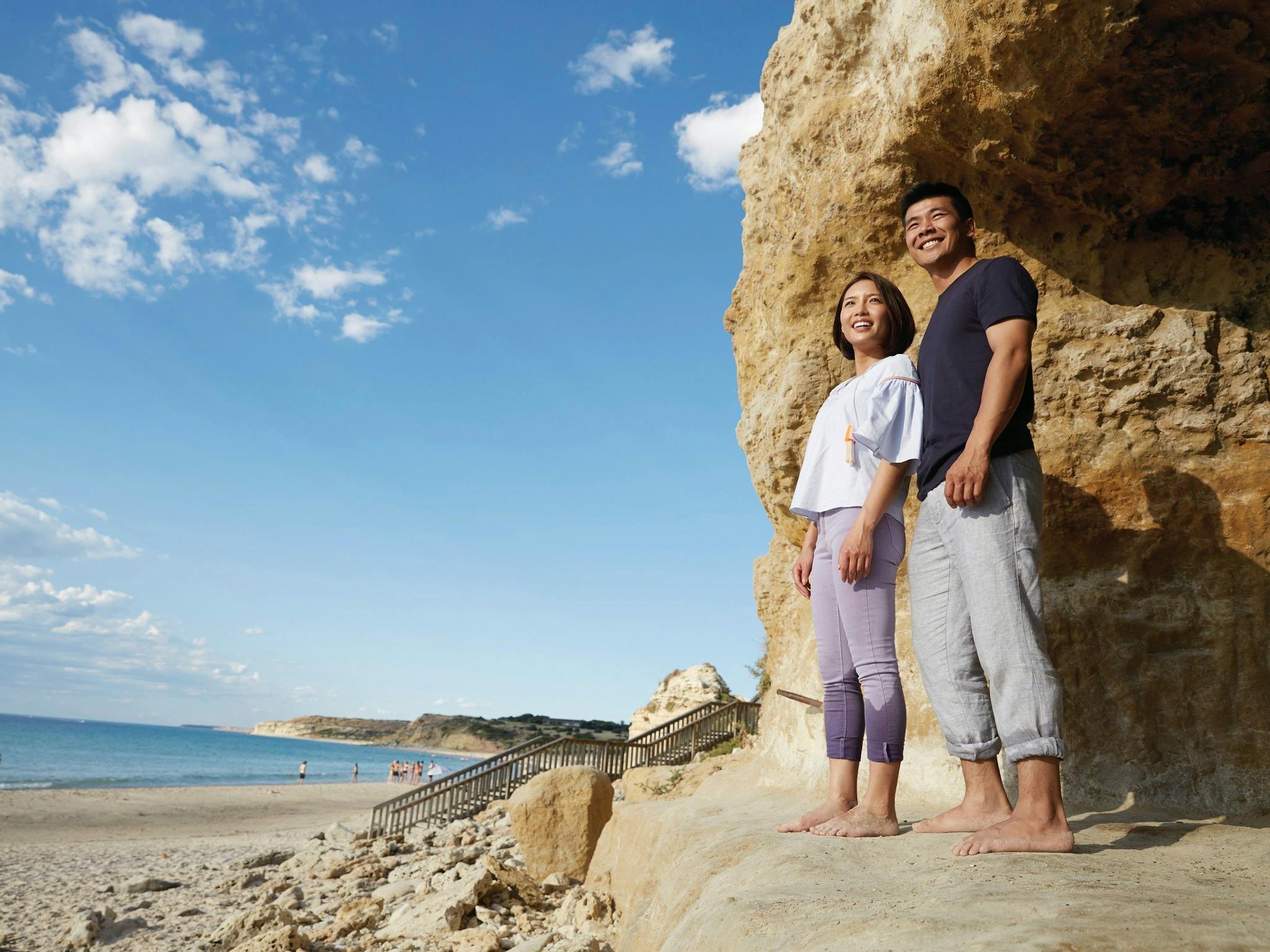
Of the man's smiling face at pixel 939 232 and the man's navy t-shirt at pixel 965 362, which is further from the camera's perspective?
the man's smiling face at pixel 939 232

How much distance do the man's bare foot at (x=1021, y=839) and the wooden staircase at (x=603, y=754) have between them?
39.0ft

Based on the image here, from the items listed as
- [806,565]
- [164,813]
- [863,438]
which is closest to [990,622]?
[863,438]

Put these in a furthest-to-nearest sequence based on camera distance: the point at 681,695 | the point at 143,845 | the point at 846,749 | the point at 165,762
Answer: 1. the point at 165,762
2. the point at 681,695
3. the point at 143,845
4. the point at 846,749

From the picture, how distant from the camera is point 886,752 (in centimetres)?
277

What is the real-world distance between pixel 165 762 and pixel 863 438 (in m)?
69.9

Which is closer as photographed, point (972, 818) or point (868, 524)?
point (972, 818)

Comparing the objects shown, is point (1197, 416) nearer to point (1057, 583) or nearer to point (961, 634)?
point (1057, 583)

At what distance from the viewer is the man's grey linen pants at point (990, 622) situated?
2328mm

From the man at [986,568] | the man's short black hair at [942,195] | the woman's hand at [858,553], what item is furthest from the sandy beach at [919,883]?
the man's short black hair at [942,195]

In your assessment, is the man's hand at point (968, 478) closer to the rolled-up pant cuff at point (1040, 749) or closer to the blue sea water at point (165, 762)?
the rolled-up pant cuff at point (1040, 749)

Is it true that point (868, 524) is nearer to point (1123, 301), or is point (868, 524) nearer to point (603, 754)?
point (1123, 301)

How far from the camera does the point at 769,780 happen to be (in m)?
5.40

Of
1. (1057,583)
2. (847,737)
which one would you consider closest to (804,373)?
(1057,583)

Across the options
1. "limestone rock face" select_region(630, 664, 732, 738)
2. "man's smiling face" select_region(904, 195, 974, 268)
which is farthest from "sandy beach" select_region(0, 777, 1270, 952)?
"limestone rock face" select_region(630, 664, 732, 738)
